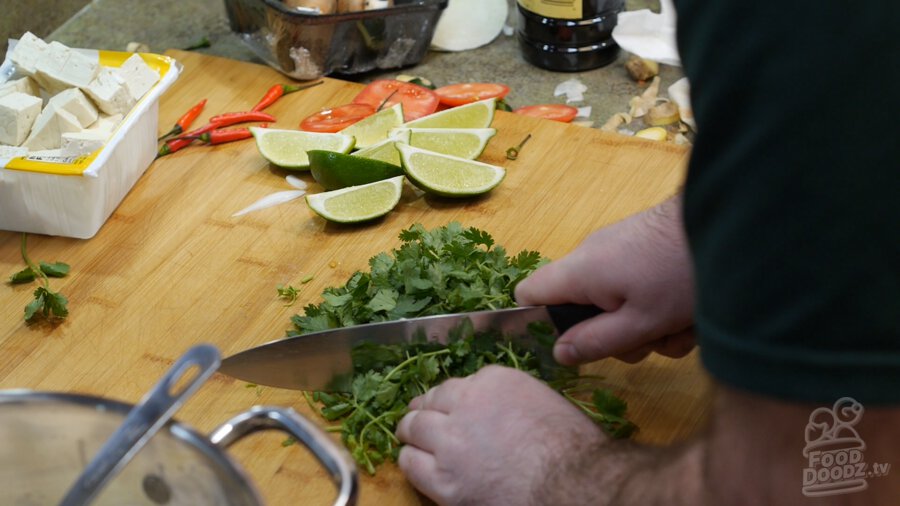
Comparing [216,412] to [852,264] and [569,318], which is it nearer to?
[569,318]

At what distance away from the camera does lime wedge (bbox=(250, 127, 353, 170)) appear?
2107mm

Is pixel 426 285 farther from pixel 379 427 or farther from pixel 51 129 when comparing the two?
pixel 51 129

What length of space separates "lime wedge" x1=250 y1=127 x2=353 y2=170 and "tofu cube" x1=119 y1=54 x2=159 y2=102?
23cm

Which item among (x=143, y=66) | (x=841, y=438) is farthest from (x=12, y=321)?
(x=841, y=438)

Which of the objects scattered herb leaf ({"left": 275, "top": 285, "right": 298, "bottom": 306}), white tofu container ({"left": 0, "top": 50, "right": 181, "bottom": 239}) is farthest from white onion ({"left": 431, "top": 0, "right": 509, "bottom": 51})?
scattered herb leaf ({"left": 275, "top": 285, "right": 298, "bottom": 306})

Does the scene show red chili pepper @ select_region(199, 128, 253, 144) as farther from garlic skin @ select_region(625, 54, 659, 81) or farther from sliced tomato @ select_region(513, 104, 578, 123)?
garlic skin @ select_region(625, 54, 659, 81)

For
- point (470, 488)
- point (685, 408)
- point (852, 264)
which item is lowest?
point (685, 408)

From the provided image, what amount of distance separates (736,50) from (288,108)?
164 cm

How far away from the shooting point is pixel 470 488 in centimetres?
130

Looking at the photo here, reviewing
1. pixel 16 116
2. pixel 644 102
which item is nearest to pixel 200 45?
pixel 16 116

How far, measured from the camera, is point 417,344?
5.03 ft

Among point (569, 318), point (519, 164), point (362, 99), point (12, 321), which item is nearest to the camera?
point (569, 318)

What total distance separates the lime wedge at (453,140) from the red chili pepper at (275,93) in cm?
36

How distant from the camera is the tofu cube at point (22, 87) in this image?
204 centimetres
